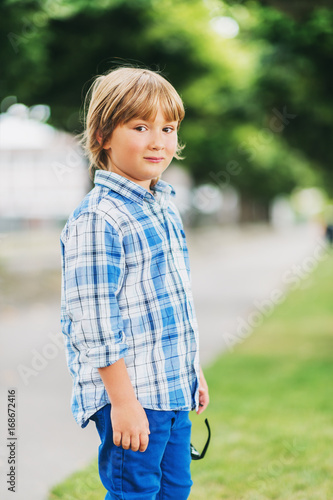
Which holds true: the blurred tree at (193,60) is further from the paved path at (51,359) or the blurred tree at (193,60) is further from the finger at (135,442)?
the finger at (135,442)

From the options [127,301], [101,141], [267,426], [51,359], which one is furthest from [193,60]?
[127,301]

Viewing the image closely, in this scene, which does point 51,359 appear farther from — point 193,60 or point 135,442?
point 193,60

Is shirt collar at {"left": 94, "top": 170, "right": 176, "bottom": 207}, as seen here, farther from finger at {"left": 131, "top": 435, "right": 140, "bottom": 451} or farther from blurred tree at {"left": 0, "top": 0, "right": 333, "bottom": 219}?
blurred tree at {"left": 0, "top": 0, "right": 333, "bottom": 219}

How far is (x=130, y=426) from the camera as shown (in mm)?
1816

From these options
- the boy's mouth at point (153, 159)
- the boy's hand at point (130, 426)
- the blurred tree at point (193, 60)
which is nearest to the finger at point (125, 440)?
the boy's hand at point (130, 426)

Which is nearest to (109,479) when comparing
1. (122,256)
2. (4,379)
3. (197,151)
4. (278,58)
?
(122,256)

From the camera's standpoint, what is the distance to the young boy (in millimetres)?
1823

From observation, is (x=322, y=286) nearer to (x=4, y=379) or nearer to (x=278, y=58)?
(x=278, y=58)

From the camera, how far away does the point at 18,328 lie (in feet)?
27.4

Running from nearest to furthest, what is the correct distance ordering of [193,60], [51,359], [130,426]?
[130,426] → [51,359] → [193,60]

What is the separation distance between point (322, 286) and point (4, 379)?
32.6 ft

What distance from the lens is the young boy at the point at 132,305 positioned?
1.82 metres

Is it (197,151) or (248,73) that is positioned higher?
(248,73)

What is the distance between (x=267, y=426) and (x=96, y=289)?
121 inches
